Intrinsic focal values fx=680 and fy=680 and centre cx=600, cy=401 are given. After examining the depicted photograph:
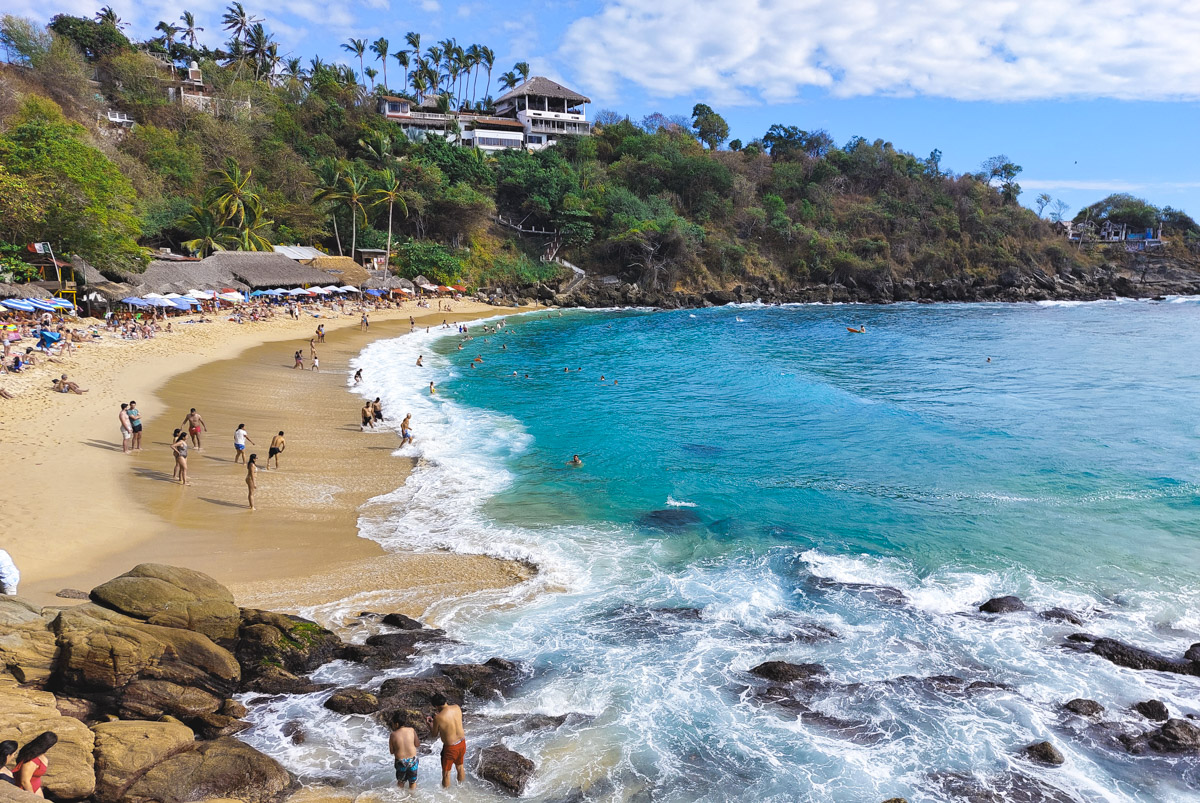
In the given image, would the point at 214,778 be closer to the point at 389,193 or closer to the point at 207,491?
the point at 207,491

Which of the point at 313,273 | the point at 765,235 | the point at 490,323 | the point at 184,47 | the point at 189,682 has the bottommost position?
the point at 189,682

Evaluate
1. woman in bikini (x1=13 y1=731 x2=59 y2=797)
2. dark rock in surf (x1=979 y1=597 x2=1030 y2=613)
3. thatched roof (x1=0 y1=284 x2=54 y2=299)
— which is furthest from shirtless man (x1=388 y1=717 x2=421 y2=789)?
thatched roof (x1=0 y1=284 x2=54 y2=299)

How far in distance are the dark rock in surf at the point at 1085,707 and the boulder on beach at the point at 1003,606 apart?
2762mm

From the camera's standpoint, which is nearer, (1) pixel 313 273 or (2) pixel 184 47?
(1) pixel 313 273

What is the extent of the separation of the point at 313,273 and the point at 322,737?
1939 inches

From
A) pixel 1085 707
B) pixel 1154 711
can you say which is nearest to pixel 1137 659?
pixel 1154 711

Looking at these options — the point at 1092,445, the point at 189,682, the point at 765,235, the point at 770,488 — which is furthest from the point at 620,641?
the point at 765,235

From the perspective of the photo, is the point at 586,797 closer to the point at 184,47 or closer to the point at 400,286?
the point at 400,286

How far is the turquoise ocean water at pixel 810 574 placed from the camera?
8695 mm

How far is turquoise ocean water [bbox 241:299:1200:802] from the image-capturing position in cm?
870

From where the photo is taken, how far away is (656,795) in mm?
8062

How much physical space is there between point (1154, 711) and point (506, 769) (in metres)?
8.97

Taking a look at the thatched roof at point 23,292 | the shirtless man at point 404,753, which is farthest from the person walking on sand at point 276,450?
the thatched roof at point 23,292

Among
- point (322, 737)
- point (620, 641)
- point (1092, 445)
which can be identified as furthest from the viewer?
point (1092, 445)
